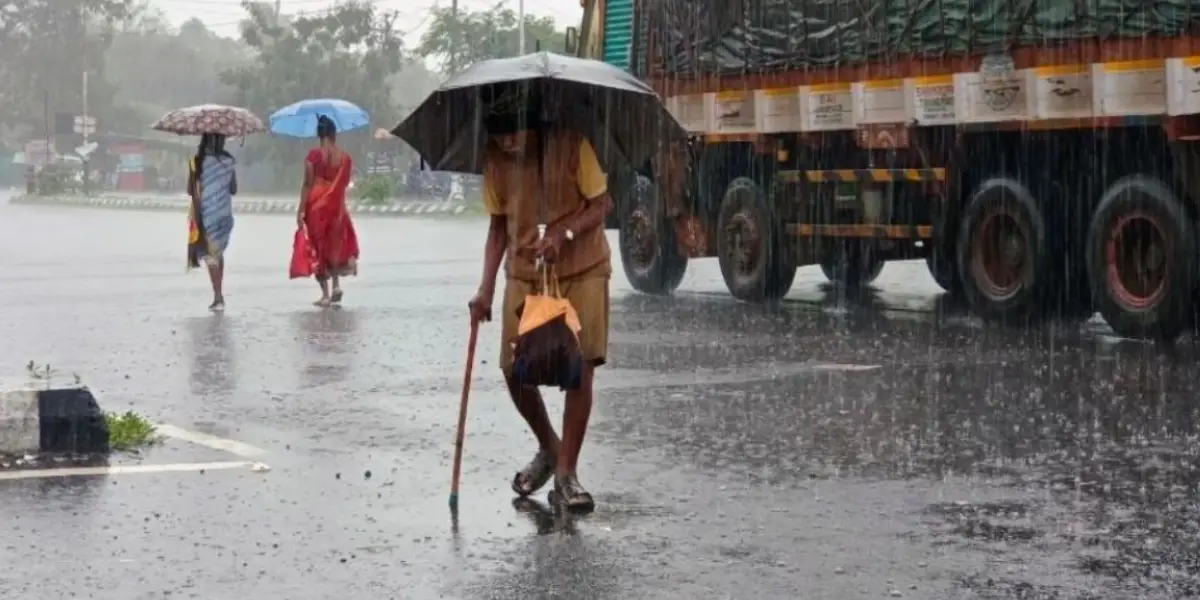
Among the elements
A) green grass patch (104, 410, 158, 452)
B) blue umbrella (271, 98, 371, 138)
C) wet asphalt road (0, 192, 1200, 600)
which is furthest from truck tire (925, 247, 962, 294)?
green grass patch (104, 410, 158, 452)

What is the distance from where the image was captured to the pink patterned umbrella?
1700cm

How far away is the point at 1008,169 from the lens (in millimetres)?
14727

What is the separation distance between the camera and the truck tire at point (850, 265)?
56.7 ft

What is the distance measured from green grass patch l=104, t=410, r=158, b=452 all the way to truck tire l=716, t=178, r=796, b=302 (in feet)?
28.4

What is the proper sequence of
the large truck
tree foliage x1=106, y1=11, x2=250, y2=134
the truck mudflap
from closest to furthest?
the large truck < the truck mudflap < tree foliage x1=106, y1=11, x2=250, y2=134

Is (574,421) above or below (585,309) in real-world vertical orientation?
below

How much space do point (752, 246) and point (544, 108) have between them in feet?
32.6

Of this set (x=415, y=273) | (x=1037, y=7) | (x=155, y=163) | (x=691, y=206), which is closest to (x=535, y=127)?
(x=1037, y=7)

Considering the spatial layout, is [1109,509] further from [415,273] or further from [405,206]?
[405,206]

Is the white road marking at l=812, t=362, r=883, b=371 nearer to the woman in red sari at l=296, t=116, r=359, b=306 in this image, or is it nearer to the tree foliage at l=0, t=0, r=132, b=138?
the woman in red sari at l=296, t=116, r=359, b=306

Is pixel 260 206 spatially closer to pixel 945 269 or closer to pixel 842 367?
pixel 945 269

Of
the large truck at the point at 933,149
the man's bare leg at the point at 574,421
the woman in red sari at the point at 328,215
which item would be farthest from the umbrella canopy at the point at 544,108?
the woman in red sari at the point at 328,215

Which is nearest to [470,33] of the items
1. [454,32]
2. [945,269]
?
[454,32]

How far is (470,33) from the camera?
212 ft
